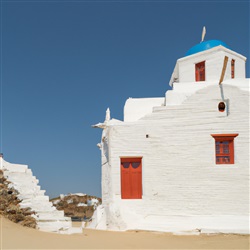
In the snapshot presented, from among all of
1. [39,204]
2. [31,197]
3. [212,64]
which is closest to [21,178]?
[31,197]

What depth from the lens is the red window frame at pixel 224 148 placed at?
11203 millimetres

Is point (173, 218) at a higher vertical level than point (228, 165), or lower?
lower

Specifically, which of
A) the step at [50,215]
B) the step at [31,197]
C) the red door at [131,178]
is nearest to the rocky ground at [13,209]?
the step at [31,197]

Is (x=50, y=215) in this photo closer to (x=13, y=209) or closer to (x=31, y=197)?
(x=31, y=197)

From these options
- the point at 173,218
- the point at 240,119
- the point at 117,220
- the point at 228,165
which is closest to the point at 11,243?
the point at 117,220

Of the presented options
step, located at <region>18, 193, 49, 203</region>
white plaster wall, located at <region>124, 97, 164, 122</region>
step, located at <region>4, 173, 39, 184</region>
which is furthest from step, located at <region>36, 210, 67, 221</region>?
white plaster wall, located at <region>124, 97, 164, 122</region>

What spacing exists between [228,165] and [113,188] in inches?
169

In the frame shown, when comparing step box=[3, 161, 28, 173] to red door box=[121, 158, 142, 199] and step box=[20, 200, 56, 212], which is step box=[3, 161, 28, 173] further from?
red door box=[121, 158, 142, 199]

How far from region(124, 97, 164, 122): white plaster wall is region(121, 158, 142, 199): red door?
2.29m

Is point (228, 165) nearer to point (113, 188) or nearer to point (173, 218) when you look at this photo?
point (173, 218)

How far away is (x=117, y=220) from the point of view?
11.1 metres

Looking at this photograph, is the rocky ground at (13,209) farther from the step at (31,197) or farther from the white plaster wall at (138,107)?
the white plaster wall at (138,107)

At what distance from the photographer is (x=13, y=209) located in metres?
7.32

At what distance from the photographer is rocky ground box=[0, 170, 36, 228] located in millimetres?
7242
